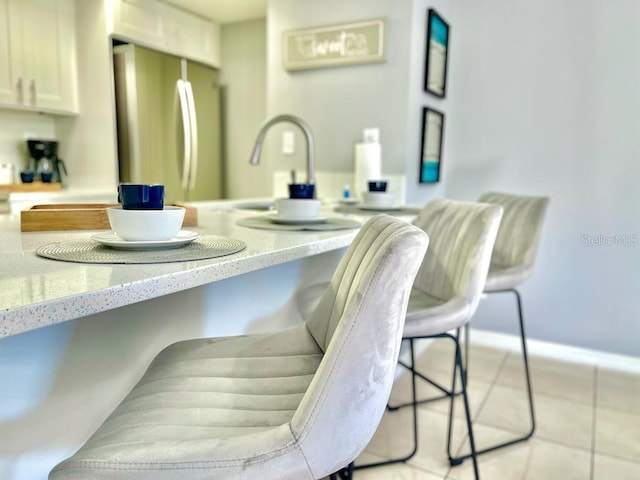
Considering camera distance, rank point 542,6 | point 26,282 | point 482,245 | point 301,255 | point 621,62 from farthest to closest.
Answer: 1. point 542,6
2. point 621,62
3. point 482,245
4. point 301,255
5. point 26,282

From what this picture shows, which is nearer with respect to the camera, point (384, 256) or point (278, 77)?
point (384, 256)

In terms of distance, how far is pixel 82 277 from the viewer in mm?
639

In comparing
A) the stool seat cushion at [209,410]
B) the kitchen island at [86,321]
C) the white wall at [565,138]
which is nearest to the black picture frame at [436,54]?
the white wall at [565,138]

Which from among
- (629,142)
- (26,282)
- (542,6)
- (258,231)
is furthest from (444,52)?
(26,282)

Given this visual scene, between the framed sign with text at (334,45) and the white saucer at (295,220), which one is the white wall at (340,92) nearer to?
the framed sign with text at (334,45)

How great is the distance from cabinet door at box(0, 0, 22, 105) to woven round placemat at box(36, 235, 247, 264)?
2059 millimetres

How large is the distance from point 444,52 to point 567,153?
2.94ft

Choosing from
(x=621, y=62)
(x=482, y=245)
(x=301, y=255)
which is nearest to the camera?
(x=301, y=255)

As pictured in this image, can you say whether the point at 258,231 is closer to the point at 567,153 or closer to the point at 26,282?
the point at 26,282

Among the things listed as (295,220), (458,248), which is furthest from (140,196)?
(458,248)

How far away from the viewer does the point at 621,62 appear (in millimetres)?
2414

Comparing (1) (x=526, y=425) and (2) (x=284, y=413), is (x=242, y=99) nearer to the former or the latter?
(1) (x=526, y=425)

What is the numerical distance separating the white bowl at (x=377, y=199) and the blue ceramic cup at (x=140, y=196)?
1.15m

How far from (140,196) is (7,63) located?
227 centimetres
